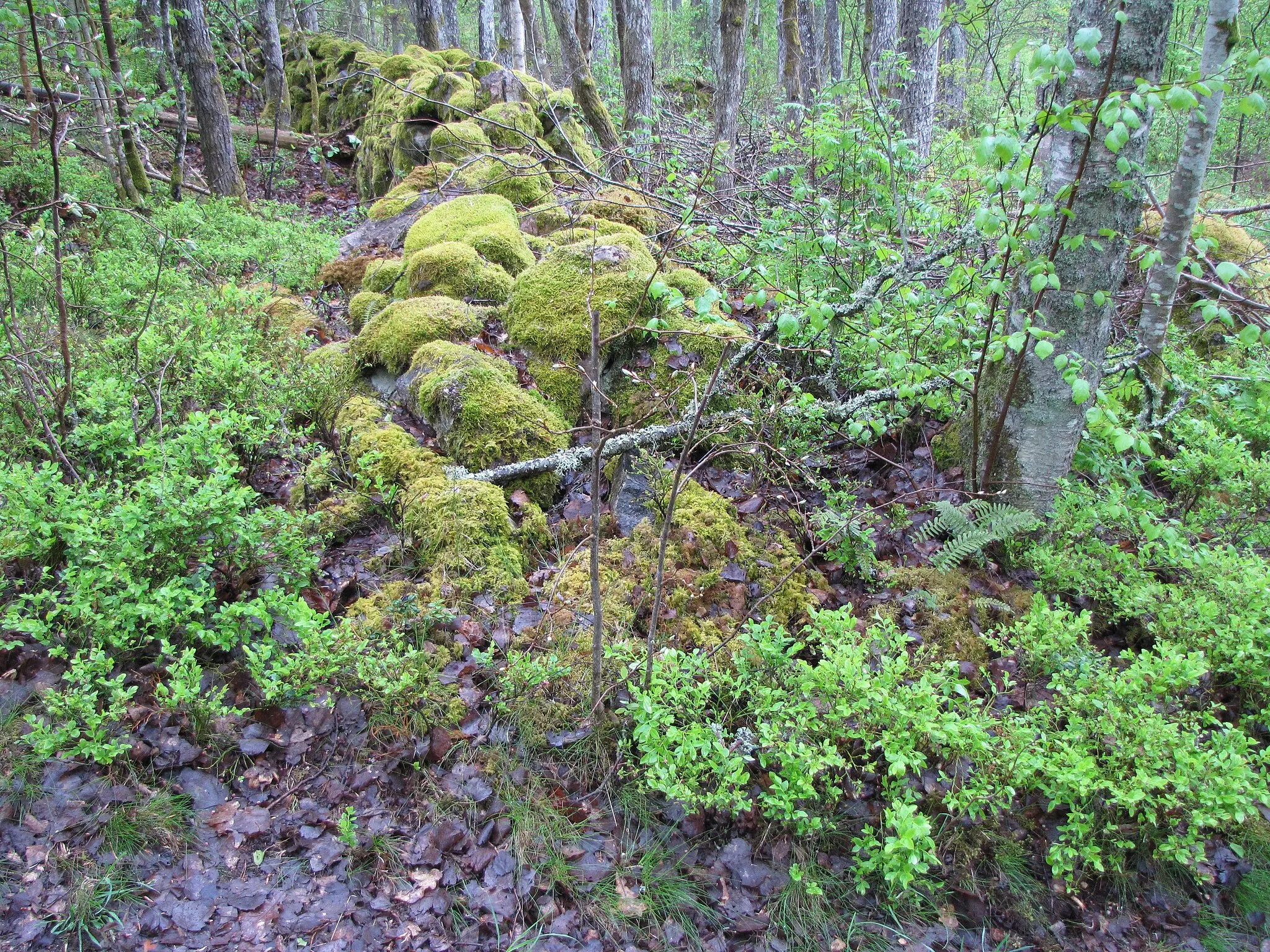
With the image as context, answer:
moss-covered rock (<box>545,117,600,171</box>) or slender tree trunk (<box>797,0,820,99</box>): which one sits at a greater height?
A: slender tree trunk (<box>797,0,820,99</box>)

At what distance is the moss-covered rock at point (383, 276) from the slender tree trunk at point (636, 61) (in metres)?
3.75

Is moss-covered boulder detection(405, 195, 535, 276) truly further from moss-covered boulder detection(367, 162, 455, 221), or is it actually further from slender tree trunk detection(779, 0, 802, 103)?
slender tree trunk detection(779, 0, 802, 103)

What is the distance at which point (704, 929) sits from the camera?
265 centimetres

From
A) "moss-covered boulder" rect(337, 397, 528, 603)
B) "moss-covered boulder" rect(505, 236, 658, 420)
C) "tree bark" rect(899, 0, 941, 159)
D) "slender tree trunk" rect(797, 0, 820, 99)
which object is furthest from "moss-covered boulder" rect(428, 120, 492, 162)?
"slender tree trunk" rect(797, 0, 820, 99)

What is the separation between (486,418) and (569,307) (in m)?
1.31

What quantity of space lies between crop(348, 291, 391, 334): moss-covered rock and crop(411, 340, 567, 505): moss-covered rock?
6.14 ft

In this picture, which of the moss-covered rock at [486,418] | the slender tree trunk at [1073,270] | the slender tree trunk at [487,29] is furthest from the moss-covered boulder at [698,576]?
the slender tree trunk at [487,29]

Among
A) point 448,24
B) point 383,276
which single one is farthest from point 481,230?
point 448,24

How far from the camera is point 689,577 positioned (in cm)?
368

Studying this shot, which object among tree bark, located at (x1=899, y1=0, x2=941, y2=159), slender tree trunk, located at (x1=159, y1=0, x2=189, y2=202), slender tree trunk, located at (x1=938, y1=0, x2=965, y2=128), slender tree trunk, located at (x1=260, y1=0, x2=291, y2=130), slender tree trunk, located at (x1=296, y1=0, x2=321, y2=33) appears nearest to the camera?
tree bark, located at (x1=899, y1=0, x2=941, y2=159)

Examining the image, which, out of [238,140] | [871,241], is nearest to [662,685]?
[871,241]

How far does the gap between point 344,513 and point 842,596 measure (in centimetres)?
285

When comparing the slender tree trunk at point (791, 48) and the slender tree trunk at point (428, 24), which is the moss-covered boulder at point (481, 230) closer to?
the slender tree trunk at point (791, 48)

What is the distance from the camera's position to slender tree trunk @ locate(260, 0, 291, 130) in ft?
44.3
